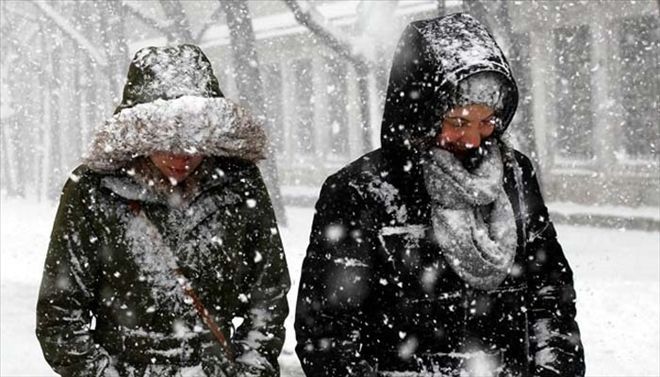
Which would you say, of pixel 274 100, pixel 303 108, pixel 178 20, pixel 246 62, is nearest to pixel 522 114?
pixel 246 62

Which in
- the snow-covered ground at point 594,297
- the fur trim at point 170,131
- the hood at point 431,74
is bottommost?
the snow-covered ground at point 594,297

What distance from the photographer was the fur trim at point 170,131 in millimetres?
2807

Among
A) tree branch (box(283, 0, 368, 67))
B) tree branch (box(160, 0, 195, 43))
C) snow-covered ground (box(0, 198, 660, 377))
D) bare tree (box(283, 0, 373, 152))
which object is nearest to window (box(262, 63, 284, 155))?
snow-covered ground (box(0, 198, 660, 377))

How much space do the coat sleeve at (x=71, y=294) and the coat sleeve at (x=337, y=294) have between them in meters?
0.67

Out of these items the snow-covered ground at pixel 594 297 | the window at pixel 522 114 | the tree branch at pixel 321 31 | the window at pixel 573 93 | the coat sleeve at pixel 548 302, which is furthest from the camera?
the window at pixel 573 93

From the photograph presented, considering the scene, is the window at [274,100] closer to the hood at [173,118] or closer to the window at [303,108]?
the window at [303,108]

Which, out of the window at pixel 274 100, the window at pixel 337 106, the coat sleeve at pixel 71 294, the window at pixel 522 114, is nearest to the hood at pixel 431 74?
the coat sleeve at pixel 71 294

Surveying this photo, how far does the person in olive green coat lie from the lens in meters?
2.81

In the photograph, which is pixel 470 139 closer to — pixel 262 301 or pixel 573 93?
pixel 262 301

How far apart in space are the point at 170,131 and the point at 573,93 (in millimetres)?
14489

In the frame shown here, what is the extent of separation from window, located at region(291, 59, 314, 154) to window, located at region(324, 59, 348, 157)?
2.51ft

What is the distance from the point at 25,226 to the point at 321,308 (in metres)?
18.9

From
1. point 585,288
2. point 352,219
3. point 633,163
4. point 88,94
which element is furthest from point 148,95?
point 88,94

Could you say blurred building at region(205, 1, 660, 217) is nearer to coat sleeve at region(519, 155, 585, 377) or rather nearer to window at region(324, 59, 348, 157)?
window at region(324, 59, 348, 157)
